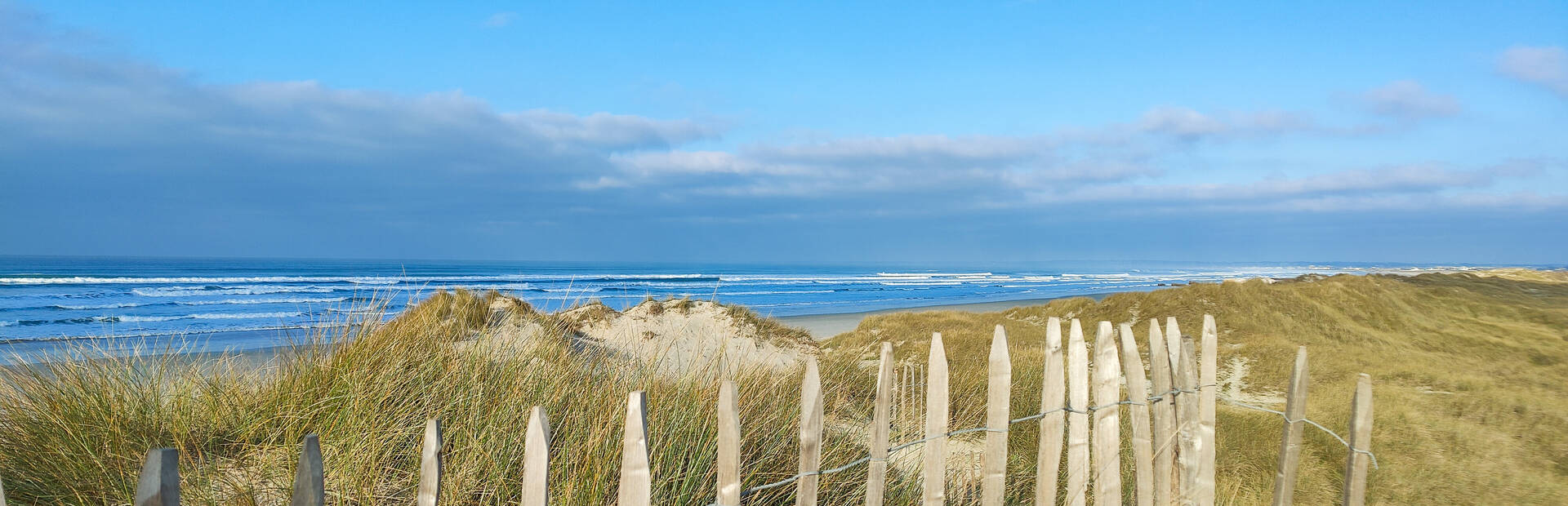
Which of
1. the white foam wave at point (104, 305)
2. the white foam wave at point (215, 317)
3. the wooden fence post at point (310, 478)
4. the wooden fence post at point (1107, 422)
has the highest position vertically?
the wooden fence post at point (310, 478)

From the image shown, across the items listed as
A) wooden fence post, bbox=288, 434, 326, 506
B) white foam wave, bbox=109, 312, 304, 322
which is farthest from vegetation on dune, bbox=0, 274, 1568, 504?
white foam wave, bbox=109, 312, 304, 322

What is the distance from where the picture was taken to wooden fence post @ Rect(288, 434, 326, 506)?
135cm

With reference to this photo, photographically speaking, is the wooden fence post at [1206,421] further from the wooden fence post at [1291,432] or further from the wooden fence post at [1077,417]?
the wooden fence post at [1077,417]

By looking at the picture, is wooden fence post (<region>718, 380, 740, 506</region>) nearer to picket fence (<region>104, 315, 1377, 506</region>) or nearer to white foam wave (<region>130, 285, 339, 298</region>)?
picket fence (<region>104, 315, 1377, 506</region>)

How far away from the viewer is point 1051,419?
3219mm

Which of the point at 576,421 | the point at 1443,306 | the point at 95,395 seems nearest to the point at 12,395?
the point at 95,395

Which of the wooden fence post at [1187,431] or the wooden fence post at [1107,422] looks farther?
the wooden fence post at [1187,431]

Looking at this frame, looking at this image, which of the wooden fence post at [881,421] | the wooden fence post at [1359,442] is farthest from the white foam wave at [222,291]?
the wooden fence post at [1359,442]

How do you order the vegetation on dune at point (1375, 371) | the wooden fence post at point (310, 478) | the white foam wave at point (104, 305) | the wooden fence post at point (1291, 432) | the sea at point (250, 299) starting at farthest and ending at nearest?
the white foam wave at point (104, 305) < the sea at point (250, 299) < the vegetation on dune at point (1375, 371) < the wooden fence post at point (1291, 432) < the wooden fence post at point (310, 478)

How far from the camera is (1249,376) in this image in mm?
8734

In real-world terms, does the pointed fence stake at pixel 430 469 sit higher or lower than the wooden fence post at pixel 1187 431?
higher

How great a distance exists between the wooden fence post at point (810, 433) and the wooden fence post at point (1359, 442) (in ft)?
8.65

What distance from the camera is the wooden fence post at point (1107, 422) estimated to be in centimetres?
338

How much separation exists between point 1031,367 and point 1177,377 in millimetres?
3335
